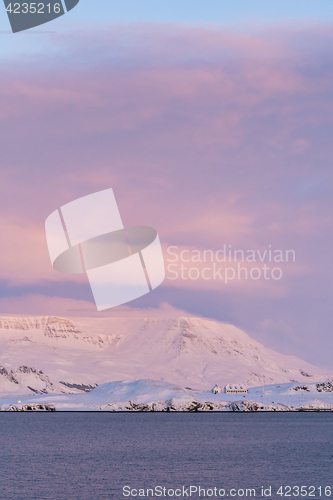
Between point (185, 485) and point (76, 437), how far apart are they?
83.9 metres

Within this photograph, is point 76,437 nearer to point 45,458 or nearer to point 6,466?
point 45,458

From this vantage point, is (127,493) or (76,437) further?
(76,437)

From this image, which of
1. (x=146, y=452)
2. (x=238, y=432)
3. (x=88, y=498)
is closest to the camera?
(x=88, y=498)

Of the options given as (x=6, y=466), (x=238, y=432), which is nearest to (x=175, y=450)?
(x=6, y=466)

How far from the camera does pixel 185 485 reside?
8206cm

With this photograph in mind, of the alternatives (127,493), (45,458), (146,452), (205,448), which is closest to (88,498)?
(127,493)

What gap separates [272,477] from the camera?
9031cm

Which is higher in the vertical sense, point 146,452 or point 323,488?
point 323,488

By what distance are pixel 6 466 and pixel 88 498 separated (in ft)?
98.2

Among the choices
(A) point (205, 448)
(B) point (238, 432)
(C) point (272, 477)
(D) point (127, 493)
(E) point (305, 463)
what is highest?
(D) point (127, 493)

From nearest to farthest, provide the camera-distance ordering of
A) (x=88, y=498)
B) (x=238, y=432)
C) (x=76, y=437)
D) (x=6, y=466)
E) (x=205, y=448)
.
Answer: (x=88, y=498) < (x=6, y=466) < (x=205, y=448) < (x=76, y=437) < (x=238, y=432)

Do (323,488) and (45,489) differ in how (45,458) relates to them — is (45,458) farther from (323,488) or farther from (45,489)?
(323,488)

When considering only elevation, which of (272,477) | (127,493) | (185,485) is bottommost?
(272,477)

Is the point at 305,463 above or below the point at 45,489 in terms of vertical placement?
below
